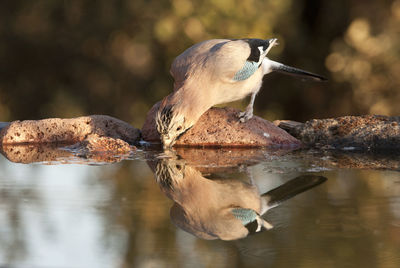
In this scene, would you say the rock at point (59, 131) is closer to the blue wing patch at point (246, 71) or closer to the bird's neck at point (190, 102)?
the bird's neck at point (190, 102)

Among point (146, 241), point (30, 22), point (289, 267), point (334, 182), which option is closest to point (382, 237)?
point (289, 267)

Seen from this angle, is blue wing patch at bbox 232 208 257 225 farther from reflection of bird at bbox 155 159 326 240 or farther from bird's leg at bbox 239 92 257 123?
bird's leg at bbox 239 92 257 123

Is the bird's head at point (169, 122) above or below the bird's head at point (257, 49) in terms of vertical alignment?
below

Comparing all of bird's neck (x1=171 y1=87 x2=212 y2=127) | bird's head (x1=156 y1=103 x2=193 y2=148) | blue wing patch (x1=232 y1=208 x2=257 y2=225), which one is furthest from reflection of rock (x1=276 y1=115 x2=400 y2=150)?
blue wing patch (x1=232 y1=208 x2=257 y2=225)

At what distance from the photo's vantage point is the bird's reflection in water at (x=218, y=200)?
9.69 feet

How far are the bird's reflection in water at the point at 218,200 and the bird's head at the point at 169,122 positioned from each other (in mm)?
786

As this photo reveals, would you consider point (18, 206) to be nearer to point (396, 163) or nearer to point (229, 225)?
point (229, 225)

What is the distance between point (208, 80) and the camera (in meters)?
5.70

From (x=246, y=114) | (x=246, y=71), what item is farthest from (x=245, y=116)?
(x=246, y=71)

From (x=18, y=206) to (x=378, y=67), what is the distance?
668cm

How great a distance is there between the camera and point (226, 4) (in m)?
9.16

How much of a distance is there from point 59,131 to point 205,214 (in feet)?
11.1

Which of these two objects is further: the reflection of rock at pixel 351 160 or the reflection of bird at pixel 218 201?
the reflection of rock at pixel 351 160

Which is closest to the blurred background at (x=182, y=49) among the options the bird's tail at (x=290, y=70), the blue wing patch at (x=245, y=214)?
the bird's tail at (x=290, y=70)
